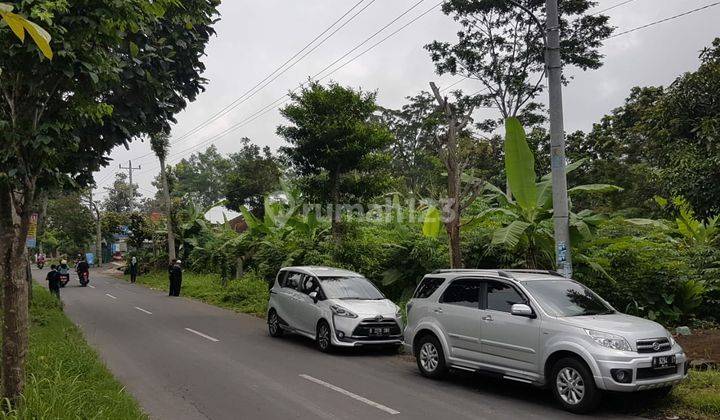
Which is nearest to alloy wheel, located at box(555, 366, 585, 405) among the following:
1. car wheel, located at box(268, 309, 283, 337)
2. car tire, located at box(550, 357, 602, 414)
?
car tire, located at box(550, 357, 602, 414)

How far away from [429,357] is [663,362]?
3511 millimetres

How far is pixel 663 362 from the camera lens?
23.0 ft

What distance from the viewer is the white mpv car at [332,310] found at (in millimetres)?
11516

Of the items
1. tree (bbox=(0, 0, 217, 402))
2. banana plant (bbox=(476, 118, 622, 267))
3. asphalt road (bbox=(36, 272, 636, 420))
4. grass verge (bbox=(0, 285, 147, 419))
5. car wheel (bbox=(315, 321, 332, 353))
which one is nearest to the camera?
tree (bbox=(0, 0, 217, 402))

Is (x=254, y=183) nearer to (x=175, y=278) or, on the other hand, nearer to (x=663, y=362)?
(x=175, y=278)

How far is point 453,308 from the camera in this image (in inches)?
358

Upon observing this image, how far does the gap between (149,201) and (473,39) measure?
8451cm

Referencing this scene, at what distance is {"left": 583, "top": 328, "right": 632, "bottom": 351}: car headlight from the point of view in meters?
6.95

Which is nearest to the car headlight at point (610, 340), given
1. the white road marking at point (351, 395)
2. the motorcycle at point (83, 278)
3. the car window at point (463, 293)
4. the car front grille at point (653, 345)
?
the car front grille at point (653, 345)

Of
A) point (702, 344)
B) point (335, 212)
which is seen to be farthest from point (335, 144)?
point (702, 344)

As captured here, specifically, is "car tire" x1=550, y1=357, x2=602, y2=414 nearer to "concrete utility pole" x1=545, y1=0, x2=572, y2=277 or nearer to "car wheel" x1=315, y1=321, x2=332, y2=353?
"concrete utility pole" x1=545, y1=0, x2=572, y2=277

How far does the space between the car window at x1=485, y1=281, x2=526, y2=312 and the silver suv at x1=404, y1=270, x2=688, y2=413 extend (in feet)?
0.05

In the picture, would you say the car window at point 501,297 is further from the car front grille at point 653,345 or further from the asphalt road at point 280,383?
the car front grille at point 653,345

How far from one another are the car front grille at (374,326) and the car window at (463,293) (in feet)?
8.25
